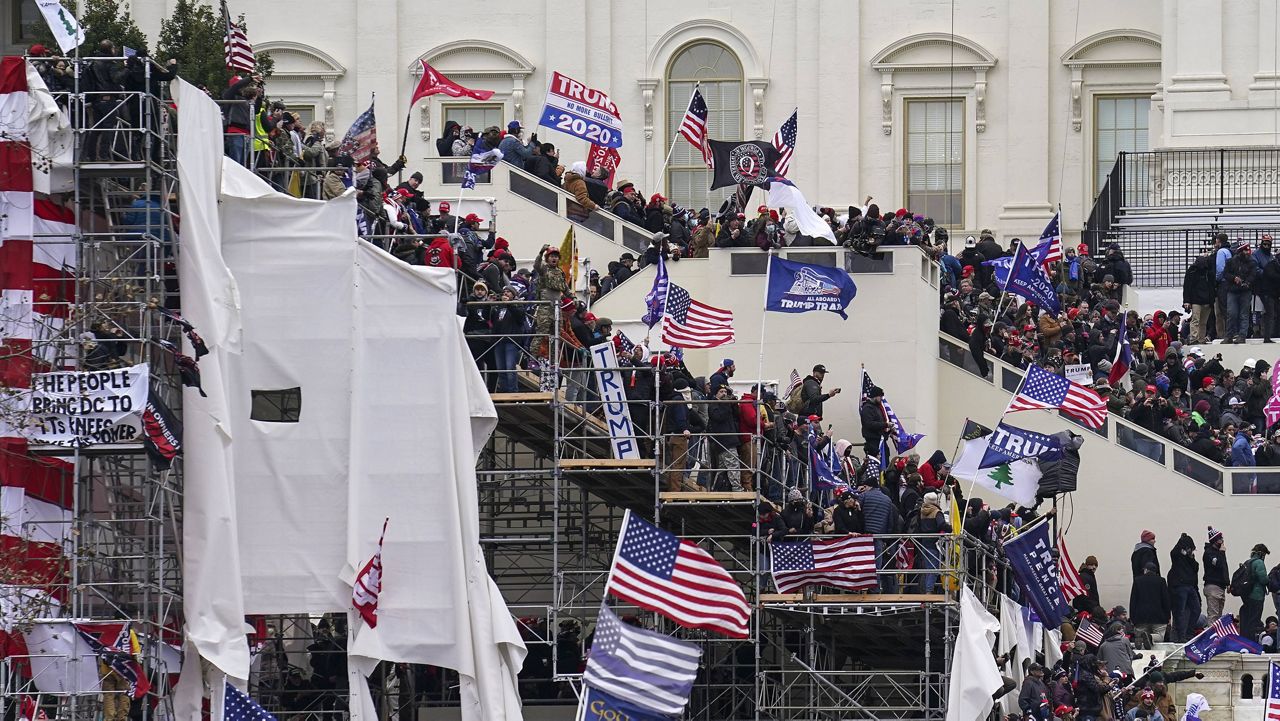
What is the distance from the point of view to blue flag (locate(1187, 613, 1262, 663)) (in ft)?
171

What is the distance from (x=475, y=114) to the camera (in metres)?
74.8

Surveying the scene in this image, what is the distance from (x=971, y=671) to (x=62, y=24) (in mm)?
14040

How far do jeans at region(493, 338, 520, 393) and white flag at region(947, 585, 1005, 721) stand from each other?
6.42 meters

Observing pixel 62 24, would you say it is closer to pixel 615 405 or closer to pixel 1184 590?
pixel 615 405

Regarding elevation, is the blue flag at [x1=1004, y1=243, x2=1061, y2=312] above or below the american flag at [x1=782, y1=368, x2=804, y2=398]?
above

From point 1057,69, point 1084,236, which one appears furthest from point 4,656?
point 1057,69

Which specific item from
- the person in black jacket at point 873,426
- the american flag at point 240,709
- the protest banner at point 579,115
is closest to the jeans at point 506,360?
the person in black jacket at point 873,426

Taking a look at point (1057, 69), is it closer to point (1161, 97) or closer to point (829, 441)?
point (1161, 97)

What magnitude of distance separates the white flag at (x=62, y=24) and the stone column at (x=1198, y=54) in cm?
2902

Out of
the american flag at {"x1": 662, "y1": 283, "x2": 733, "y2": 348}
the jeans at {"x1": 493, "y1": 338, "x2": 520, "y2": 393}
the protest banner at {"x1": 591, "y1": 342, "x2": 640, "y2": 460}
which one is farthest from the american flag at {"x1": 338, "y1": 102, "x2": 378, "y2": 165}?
the american flag at {"x1": 662, "y1": 283, "x2": 733, "y2": 348}

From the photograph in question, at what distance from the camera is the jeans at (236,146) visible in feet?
161

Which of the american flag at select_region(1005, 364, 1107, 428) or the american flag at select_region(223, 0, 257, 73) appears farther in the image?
the american flag at select_region(1005, 364, 1107, 428)

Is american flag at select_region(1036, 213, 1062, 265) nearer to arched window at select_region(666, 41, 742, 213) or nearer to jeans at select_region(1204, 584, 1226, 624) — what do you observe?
jeans at select_region(1204, 584, 1226, 624)

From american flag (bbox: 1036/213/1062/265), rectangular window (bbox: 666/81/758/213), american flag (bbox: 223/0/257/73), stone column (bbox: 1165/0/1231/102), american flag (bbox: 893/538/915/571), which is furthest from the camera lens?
rectangular window (bbox: 666/81/758/213)
